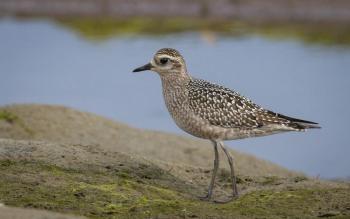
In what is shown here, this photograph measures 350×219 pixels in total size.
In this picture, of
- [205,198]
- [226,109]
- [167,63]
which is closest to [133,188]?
[205,198]

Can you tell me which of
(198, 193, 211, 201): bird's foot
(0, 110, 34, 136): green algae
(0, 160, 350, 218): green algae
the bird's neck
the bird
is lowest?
(198, 193, 211, 201): bird's foot

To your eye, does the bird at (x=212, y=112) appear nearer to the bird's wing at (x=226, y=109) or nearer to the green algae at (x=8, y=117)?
the bird's wing at (x=226, y=109)

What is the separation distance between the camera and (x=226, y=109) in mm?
11906

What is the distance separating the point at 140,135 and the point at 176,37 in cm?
807

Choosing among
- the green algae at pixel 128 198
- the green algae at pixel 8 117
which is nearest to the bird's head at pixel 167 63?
the green algae at pixel 128 198

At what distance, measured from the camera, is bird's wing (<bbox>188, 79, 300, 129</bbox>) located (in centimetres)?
1184

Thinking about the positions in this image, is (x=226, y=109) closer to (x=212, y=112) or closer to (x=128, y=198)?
(x=212, y=112)

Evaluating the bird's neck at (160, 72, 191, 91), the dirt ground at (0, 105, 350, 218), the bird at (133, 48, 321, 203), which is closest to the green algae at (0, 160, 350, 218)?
the dirt ground at (0, 105, 350, 218)

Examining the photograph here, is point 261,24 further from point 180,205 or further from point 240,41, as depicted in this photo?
point 180,205

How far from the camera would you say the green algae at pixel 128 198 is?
403 inches

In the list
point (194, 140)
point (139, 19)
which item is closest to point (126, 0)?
point (139, 19)

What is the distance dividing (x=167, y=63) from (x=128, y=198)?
215cm

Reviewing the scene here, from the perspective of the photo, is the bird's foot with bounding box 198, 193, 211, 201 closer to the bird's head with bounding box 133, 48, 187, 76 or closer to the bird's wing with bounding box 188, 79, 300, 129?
the bird's wing with bounding box 188, 79, 300, 129

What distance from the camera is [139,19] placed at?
28234mm
